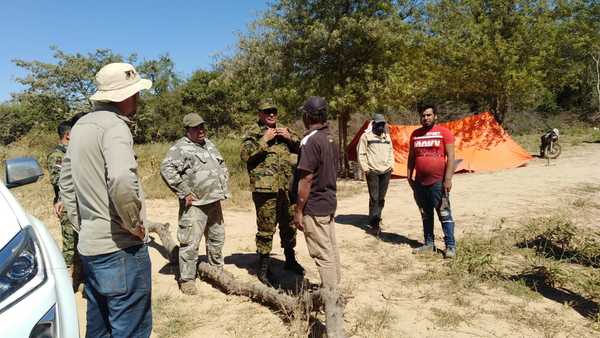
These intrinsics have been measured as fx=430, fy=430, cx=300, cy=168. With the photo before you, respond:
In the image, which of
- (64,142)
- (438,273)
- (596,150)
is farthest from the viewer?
(596,150)

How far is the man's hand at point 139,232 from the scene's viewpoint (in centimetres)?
226

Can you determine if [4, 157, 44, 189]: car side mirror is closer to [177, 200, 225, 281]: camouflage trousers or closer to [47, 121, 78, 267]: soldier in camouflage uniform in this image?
[47, 121, 78, 267]: soldier in camouflage uniform

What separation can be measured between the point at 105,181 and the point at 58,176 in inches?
95.1

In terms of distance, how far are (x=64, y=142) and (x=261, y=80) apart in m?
10.8

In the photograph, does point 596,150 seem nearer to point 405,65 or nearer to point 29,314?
point 405,65

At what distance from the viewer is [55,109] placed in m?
22.6

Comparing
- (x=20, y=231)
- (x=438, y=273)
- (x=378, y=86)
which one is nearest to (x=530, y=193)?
(x=378, y=86)

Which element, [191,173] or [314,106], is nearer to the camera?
[314,106]

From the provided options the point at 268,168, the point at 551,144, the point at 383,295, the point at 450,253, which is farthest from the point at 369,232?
the point at 551,144

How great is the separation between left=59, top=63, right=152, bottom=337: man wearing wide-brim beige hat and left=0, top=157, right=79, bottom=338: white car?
0.21 m

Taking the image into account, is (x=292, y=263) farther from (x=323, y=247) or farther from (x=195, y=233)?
(x=323, y=247)

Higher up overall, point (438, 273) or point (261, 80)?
point (261, 80)

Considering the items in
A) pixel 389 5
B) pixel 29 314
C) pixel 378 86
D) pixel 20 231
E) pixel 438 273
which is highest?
pixel 389 5

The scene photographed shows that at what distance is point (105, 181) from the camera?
2.22 meters
